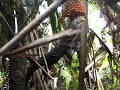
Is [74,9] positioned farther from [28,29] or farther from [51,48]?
[51,48]

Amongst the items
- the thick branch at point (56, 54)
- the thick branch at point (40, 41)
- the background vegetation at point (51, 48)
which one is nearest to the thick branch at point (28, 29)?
the thick branch at point (40, 41)

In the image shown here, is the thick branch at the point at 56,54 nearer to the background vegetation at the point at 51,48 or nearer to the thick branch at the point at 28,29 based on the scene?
the background vegetation at the point at 51,48

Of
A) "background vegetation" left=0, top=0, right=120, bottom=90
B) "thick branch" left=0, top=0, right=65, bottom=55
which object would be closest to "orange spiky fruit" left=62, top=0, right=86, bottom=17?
"background vegetation" left=0, top=0, right=120, bottom=90

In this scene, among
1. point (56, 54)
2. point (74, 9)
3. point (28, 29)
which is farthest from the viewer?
point (56, 54)

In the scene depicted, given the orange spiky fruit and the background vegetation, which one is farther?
the background vegetation

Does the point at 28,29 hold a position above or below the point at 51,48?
below

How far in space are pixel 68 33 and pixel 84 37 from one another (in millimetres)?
64

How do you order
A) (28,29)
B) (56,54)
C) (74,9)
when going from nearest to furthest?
(28,29) < (74,9) < (56,54)

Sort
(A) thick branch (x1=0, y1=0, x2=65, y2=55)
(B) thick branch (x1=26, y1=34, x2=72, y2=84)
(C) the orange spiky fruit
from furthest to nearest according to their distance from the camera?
(B) thick branch (x1=26, y1=34, x2=72, y2=84), (C) the orange spiky fruit, (A) thick branch (x1=0, y1=0, x2=65, y2=55)

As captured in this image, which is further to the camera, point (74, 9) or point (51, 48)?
point (51, 48)

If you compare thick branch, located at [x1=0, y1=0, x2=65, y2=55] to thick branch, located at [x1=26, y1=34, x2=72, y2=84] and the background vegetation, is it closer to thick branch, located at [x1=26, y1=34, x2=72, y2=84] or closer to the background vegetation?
the background vegetation

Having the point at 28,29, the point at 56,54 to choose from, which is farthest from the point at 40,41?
the point at 56,54

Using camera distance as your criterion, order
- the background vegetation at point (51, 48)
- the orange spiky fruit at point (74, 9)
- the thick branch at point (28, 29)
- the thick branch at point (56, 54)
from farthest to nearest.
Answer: the thick branch at point (56, 54), the background vegetation at point (51, 48), the orange spiky fruit at point (74, 9), the thick branch at point (28, 29)

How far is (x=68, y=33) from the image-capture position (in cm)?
55
